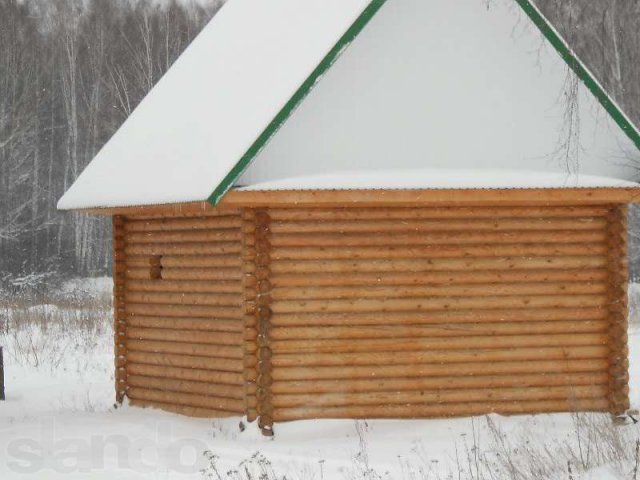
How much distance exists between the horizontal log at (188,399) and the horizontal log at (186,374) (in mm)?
191

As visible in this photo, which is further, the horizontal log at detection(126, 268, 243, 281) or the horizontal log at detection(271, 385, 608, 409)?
the horizontal log at detection(126, 268, 243, 281)

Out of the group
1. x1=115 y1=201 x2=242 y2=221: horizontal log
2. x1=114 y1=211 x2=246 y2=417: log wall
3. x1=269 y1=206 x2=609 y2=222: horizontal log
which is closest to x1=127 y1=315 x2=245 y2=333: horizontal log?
x1=114 y1=211 x2=246 y2=417: log wall

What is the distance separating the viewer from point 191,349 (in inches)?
485

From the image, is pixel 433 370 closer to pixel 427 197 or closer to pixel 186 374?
pixel 427 197

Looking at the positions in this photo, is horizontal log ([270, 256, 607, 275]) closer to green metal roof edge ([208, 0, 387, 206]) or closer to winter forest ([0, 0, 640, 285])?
green metal roof edge ([208, 0, 387, 206])

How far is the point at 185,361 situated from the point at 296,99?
11.7 ft

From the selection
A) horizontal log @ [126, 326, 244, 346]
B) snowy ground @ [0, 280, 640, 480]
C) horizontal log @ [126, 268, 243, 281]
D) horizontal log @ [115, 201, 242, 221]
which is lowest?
snowy ground @ [0, 280, 640, 480]

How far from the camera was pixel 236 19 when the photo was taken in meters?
14.4

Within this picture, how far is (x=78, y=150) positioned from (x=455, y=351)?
2545 centimetres

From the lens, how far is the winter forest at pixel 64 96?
31.5 metres

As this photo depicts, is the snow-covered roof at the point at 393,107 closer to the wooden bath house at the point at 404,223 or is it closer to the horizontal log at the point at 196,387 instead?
the wooden bath house at the point at 404,223

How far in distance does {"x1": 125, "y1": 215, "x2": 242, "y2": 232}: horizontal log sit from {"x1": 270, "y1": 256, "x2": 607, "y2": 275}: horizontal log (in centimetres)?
79

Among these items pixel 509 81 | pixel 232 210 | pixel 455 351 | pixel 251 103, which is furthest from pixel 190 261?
pixel 509 81

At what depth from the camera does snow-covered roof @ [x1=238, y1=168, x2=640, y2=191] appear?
10773 mm
